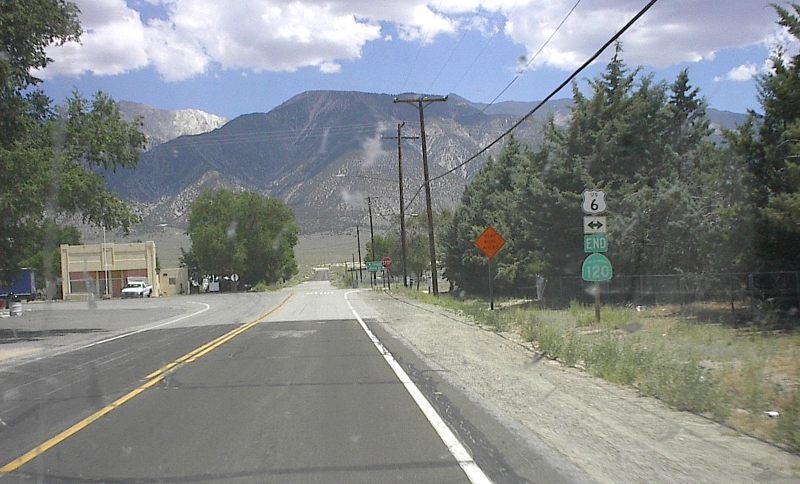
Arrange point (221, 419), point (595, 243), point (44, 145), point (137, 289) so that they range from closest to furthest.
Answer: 1. point (221, 419)
2. point (595, 243)
3. point (44, 145)
4. point (137, 289)

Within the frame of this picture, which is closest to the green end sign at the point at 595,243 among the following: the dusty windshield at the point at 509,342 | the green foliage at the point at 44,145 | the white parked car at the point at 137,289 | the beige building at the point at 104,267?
the dusty windshield at the point at 509,342

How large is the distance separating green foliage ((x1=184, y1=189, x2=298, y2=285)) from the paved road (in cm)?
7905

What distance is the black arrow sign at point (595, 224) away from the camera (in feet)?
65.1

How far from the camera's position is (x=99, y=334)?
88.4ft

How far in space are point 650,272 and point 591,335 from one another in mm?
13571

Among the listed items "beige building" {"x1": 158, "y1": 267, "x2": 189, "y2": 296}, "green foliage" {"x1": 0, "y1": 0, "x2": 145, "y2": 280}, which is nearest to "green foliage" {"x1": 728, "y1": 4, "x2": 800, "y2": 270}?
"green foliage" {"x1": 0, "y1": 0, "x2": 145, "y2": 280}

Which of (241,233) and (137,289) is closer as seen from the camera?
(137,289)

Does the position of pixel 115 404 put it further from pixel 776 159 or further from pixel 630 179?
pixel 630 179

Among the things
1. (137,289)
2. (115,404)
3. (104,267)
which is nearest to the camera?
(115,404)

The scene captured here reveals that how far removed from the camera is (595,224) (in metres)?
19.9

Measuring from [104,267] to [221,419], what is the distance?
3469 inches

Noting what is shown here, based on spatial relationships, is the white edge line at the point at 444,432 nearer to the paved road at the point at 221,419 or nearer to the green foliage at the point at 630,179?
the paved road at the point at 221,419

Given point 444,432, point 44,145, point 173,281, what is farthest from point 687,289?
point 173,281

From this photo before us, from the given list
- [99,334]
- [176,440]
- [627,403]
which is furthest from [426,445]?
[99,334]
